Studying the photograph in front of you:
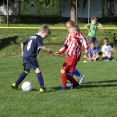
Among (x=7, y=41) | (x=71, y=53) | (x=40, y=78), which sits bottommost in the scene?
(x=7, y=41)

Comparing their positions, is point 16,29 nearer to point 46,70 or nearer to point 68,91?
point 46,70

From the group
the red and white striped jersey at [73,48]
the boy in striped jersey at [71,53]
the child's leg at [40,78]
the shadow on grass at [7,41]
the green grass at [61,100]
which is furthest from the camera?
the shadow on grass at [7,41]

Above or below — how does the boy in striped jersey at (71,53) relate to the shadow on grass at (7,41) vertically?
above

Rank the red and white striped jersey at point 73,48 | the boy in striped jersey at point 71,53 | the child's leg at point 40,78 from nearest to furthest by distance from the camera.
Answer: the child's leg at point 40,78 < the boy in striped jersey at point 71,53 < the red and white striped jersey at point 73,48

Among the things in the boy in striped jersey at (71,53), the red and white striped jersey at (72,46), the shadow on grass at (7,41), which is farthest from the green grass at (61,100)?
the shadow on grass at (7,41)

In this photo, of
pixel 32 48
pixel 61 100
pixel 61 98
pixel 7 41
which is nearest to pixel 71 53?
pixel 32 48

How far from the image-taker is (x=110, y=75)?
13.6 metres

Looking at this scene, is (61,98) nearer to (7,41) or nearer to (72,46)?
(72,46)

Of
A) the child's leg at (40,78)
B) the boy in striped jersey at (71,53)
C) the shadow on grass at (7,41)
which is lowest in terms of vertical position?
the shadow on grass at (7,41)

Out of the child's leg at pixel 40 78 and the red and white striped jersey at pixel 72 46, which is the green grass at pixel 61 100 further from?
the red and white striped jersey at pixel 72 46

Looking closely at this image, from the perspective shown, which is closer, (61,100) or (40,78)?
(61,100)

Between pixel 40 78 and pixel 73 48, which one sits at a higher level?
pixel 73 48

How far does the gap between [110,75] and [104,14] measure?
42430 mm

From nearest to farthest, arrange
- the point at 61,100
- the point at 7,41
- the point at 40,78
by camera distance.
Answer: the point at 61,100
the point at 40,78
the point at 7,41
